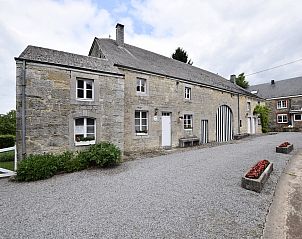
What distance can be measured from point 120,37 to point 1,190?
41.6 ft

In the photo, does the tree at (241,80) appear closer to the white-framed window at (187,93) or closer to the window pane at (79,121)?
the white-framed window at (187,93)

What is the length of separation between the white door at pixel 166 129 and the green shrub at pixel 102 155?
5.18m

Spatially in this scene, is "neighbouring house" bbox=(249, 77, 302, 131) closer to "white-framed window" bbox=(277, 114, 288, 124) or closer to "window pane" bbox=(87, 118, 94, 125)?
"white-framed window" bbox=(277, 114, 288, 124)

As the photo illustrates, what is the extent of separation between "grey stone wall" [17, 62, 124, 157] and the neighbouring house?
28.0 meters

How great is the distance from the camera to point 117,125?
10.2 meters

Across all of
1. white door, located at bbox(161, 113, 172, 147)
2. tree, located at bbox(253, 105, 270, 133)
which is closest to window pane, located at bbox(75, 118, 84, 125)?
white door, located at bbox(161, 113, 172, 147)

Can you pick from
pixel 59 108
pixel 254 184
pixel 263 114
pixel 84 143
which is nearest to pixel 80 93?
pixel 59 108

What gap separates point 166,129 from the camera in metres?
13.4

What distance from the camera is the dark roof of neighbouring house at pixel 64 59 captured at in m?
8.26

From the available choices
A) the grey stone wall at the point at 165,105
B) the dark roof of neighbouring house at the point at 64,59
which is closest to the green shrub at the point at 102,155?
the grey stone wall at the point at 165,105

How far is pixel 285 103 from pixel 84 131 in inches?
1327

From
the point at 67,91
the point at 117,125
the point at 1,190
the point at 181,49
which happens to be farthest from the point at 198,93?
the point at 181,49

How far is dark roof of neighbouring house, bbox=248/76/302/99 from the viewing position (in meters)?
31.8

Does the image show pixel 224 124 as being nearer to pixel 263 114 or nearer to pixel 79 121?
pixel 263 114
